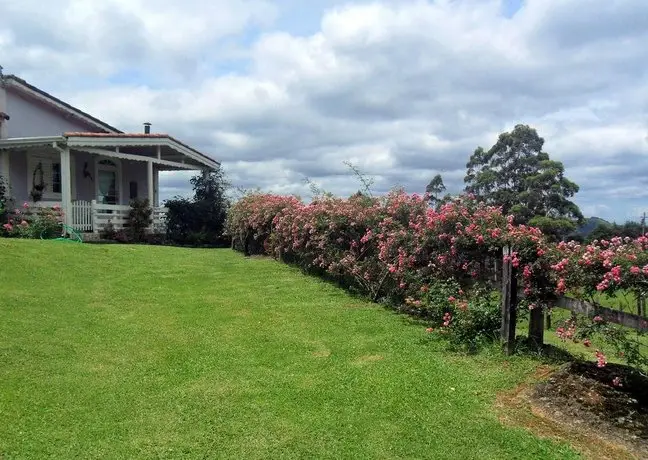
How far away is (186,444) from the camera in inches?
157

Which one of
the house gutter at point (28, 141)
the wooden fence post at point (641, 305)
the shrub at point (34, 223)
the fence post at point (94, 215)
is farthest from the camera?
the fence post at point (94, 215)

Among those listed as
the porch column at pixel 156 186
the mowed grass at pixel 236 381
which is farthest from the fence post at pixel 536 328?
the porch column at pixel 156 186

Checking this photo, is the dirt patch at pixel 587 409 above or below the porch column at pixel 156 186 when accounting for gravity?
below

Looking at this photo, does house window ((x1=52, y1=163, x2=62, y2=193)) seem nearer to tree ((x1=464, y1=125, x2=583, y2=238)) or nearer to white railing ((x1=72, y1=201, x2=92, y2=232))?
white railing ((x1=72, y1=201, x2=92, y2=232))

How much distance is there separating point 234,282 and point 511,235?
21.1ft

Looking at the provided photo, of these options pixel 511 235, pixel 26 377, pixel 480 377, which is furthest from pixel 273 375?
pixel 511 235

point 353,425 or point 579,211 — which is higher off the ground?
point 579,211

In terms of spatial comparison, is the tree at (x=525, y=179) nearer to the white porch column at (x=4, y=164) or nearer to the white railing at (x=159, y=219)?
the white railing at (x=159, y=219)

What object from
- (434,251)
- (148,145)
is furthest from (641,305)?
(148,145)

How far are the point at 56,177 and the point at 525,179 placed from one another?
19556 mm

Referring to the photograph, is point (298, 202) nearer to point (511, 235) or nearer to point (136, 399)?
point (511, 235)

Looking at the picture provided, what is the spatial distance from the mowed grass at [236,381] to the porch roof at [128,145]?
921 centimetres

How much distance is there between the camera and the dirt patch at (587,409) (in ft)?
12.8

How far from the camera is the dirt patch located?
154 inches
